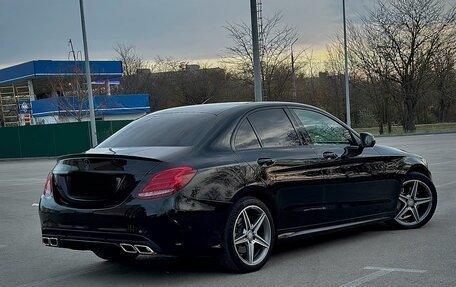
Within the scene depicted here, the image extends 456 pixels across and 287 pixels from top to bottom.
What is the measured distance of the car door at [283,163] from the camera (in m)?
5.77

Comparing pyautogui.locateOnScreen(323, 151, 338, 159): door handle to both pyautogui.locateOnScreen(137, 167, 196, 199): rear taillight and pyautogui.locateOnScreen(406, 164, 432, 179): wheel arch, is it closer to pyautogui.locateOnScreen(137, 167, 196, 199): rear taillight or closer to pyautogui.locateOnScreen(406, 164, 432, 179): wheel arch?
pyautogui.locateOnScreen(406, 164, 432, 179): wheel arch

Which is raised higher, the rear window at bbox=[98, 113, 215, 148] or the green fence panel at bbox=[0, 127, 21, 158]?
the rear window at bbox=[98, 113, 215, 148]

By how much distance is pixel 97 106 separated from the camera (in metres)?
47.5

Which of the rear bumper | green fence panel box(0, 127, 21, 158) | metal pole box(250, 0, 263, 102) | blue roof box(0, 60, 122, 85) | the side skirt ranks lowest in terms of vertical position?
green fence panel box(0, 127, 21, 158)

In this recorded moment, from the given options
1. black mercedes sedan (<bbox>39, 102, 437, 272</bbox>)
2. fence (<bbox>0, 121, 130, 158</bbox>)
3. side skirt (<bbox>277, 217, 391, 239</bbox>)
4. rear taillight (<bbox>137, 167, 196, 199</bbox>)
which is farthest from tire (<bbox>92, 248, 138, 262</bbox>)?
fence (<bbox>0, 121, 130, 158</bbox>)

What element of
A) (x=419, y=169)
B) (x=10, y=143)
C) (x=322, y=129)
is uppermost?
(x=322, y=129)

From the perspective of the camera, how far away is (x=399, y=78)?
4384cm

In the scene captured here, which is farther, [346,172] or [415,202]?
[415,202]

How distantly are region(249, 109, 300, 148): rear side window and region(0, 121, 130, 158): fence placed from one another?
3123 centimetres

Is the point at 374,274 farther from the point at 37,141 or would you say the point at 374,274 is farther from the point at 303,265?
the point at 37,141

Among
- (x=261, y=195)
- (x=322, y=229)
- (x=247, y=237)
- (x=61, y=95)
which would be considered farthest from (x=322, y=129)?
(x=61, y=95)

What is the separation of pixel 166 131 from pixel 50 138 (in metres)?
33.9

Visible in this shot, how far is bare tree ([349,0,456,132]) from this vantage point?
136ft

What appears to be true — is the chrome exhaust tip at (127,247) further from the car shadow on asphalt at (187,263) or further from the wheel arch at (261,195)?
the wheel arch at (261,195)
